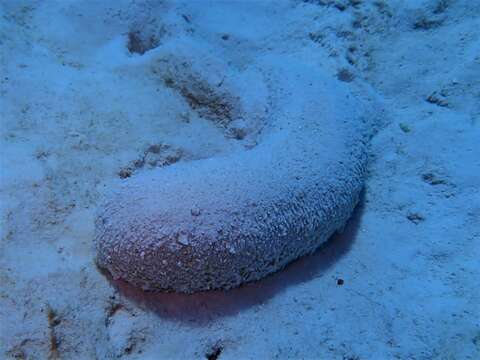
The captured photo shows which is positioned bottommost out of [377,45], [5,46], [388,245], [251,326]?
[251,326]

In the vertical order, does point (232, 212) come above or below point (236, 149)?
above

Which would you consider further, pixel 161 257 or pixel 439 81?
pixel 439 81

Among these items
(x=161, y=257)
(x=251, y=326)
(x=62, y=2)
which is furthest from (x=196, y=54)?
(x=251, y=326)

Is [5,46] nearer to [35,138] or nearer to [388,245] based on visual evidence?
[35,138]

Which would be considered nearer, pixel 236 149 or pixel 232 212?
pixel 232 212
